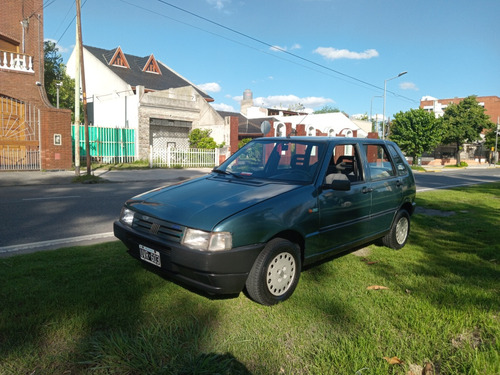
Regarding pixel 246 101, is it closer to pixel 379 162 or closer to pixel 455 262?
pixel 379 162

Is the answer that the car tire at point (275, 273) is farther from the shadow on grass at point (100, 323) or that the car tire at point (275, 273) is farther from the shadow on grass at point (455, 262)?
the shadow on grass at point (455, 262)

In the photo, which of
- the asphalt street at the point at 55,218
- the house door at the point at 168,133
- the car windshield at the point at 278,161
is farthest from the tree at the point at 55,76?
the car windshield at the point at 278,161

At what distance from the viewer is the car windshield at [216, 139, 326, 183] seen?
4.08 meters

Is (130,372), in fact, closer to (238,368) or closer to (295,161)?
(238,368)

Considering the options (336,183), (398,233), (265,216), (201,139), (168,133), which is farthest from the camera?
(168,133)

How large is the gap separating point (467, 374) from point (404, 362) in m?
0.38

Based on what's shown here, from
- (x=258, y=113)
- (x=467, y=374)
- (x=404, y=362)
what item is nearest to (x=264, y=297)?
(x=404, y=362)

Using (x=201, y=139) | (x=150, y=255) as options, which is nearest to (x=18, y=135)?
(x=201, y=139)

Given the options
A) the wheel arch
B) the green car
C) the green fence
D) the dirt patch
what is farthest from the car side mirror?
the green fence

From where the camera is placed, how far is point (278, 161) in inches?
173

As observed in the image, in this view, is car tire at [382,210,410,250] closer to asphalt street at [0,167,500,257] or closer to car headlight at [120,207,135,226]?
car headlight at [120,207,135,226]

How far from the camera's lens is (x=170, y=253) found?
302 centimetres

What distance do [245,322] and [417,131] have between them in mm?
40325

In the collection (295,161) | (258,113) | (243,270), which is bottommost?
(243,270)
